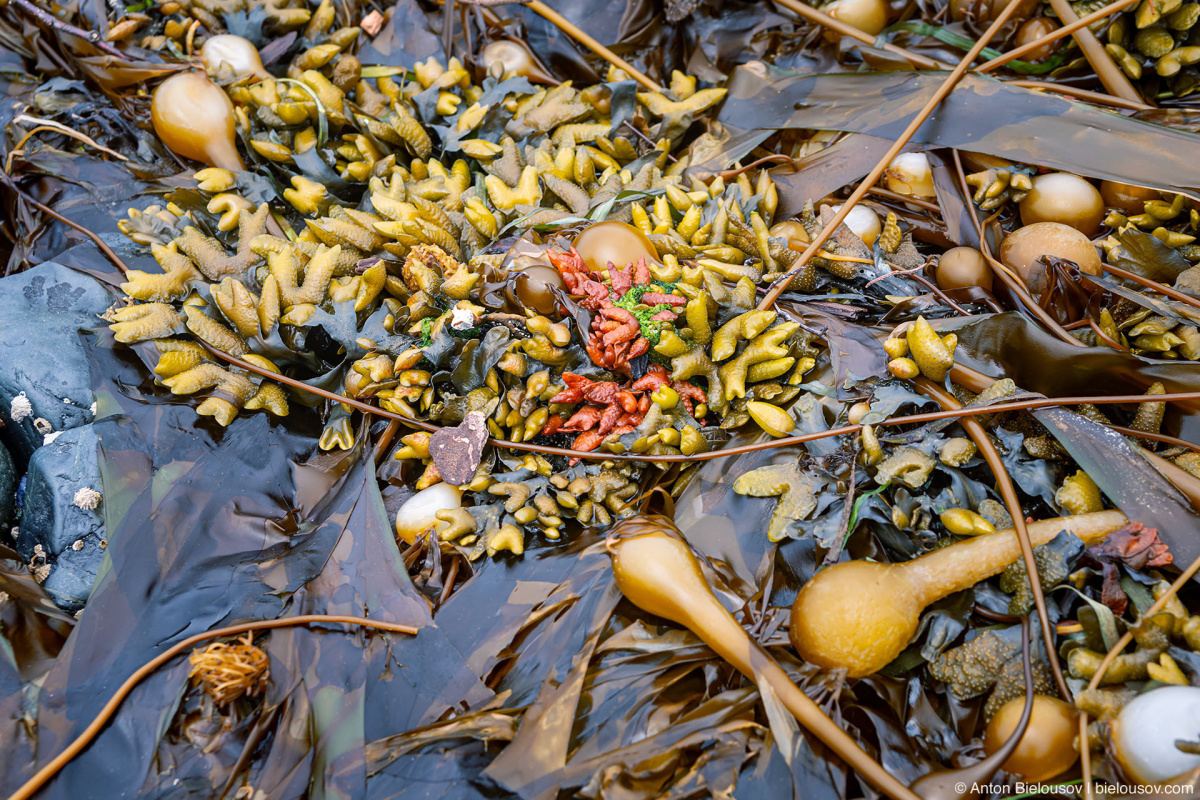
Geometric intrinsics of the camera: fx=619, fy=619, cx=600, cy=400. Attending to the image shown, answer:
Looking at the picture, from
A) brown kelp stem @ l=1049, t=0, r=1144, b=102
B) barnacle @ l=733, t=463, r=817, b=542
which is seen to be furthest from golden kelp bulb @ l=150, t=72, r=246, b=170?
brown kelp stem @ l=1049, t=0, r=1144, b=102

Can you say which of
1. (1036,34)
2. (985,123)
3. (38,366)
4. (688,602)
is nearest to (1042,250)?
(985,123)

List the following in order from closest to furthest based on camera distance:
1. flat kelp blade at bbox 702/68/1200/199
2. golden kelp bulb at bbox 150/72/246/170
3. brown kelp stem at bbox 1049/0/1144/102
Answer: flat kelp blade at bbox 702/68/1200/199 < brown kelp stem at bbox 1049/0/1144/102 < golden kelp bulb at bbox 150/72/246/170

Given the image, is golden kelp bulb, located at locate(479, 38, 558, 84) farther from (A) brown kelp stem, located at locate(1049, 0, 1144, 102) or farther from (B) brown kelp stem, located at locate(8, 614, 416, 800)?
(B) brown kelp stem, located at locate(8, 614, 416, 800)

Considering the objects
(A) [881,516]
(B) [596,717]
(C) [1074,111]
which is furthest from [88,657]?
(C) [1074,111]

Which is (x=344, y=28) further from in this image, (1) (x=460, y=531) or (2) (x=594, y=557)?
(2) (x=594, y=557)

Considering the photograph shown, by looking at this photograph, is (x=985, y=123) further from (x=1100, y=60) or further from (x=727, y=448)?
(x=727, y=448)

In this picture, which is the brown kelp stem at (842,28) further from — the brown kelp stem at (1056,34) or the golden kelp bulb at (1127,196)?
the golden kelp bulb at (1127,196)

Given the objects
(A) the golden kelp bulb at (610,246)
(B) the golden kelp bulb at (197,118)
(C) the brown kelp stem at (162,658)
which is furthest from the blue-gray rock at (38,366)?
(A) the golden kelp bulb at (610,246)

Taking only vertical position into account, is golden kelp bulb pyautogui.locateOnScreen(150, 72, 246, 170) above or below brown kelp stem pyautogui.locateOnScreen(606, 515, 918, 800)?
above

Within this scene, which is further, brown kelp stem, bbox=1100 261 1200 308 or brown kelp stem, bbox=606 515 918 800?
brown kelp stem, bbox=1100 261 1200 308
